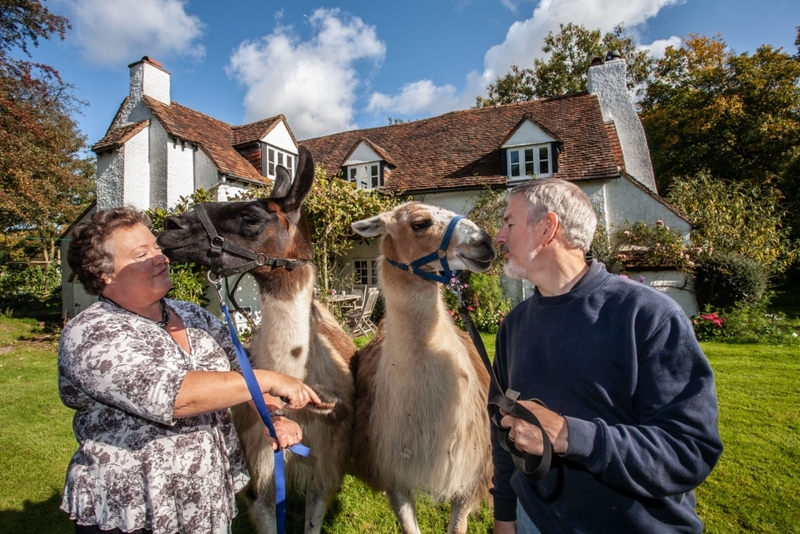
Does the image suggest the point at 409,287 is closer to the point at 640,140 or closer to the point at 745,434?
the point at 745,434

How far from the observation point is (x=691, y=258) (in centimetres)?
1211

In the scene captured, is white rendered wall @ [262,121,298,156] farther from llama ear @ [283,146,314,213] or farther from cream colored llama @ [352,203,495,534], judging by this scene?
cream colored llama @ [352,203,495,534]

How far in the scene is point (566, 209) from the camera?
1.61m

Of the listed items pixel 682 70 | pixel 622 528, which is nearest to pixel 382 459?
pixel 622 528

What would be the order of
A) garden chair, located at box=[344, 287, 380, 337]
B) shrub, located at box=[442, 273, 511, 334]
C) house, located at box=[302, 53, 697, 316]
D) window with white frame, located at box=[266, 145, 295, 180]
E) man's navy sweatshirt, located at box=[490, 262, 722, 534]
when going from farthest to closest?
window with white frame, located at box=[266, 145, 295, 180]
house, located at box=[302, 53, 697, 316]
shrub, located at box=[442, 273, 511, 334]
garden chair, located at box=[344, 287, 380, 337]
man's navy sweatshirt, located at box=[490, 262, 722, 534]

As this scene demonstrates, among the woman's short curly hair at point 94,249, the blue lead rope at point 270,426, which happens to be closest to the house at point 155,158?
the woman's short curly hair at point 94,249

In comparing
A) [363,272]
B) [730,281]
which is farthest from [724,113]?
[363,272]

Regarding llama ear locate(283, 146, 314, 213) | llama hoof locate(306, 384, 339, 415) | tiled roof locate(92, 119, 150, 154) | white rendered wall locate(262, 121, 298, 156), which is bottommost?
llama hoof locate(306, 384, 339, 415)

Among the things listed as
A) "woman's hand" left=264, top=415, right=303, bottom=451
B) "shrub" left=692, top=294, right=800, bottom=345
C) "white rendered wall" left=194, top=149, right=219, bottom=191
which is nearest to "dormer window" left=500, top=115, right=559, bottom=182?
"shrub" left=692, top=294, right=800, bottom=345

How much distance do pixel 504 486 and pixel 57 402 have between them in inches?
287

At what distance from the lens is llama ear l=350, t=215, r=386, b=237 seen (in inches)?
118

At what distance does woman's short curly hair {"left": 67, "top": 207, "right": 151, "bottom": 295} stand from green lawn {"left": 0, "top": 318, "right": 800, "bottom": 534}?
2731 millimetres

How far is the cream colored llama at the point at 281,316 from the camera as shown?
2414 mm

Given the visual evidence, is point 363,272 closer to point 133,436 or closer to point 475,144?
point 475,144
